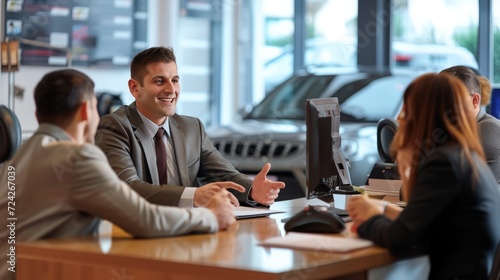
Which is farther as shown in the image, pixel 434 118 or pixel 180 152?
pixel 180 152

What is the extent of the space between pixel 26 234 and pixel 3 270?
25 cm

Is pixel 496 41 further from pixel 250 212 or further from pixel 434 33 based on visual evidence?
pixel 250 212

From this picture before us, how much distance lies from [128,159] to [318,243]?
1309 millimetres

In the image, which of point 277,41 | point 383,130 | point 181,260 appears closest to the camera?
point 181,260

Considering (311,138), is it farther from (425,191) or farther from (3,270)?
(3,270)

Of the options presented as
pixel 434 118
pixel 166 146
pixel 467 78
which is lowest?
pixel 166 146

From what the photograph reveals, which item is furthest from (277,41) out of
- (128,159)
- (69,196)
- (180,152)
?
(69,196)

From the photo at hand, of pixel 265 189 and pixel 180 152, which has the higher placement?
pixel 180 152

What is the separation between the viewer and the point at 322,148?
363cm

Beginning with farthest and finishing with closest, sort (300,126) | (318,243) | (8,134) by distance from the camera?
(300,126)
(8,134)
(318,243)

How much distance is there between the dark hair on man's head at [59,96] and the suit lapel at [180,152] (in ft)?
4.47

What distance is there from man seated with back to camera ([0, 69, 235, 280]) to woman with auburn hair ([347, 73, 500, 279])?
0.68 meters

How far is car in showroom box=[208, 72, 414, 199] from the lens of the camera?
22.6 ft

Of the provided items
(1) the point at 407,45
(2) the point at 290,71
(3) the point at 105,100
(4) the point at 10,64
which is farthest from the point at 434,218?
(2) the point at 290,71
